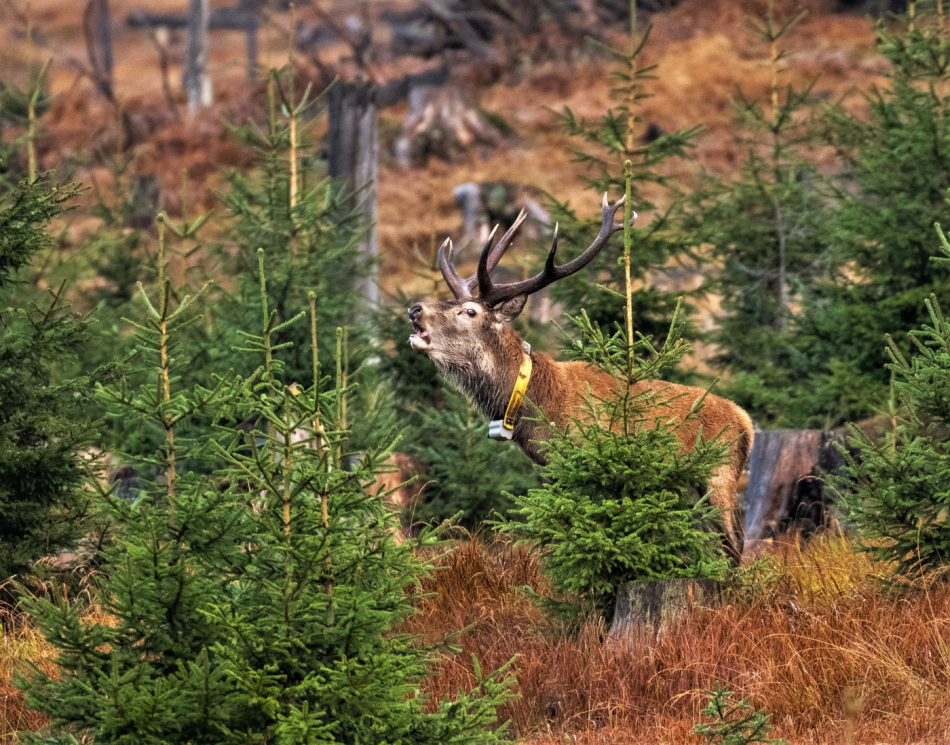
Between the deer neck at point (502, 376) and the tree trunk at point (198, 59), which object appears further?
the tree trunk at point (198, 59)

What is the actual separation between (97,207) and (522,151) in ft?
45.1

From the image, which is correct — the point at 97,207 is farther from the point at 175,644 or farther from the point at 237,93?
the point at 237,93

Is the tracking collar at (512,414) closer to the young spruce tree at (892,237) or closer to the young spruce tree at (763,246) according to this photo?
the young spruce tree at (892,237)

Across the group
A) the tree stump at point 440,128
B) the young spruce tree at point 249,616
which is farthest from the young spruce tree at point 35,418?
the tree stump at point 440,128

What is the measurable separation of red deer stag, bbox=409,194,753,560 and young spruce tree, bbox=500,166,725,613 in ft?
5.02

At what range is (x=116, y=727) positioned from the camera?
3680 millimetres

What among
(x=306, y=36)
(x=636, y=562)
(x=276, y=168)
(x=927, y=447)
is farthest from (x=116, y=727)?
(x=306, y=36)

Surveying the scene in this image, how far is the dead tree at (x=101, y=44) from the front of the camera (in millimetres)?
26625

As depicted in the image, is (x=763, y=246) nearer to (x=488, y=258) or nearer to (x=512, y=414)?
(x=488, y=258)

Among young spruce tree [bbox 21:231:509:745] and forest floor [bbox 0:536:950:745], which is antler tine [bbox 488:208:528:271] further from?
young spruce tree [bbox 21:231:509:745]

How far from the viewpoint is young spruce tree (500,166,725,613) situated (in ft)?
19.1

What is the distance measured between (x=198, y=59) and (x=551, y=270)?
25.1 meters

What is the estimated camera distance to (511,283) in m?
7.63

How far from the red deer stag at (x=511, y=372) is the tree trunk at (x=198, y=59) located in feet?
78.1
